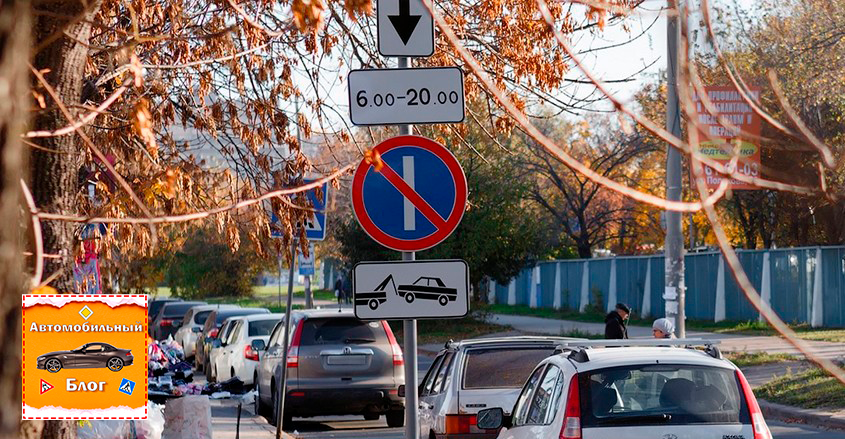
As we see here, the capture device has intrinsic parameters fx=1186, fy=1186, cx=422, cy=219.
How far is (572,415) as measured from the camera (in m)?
6.91

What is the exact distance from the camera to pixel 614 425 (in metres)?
6.86

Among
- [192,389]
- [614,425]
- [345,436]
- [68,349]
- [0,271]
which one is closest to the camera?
[0,271]

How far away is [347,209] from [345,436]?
38.4 m

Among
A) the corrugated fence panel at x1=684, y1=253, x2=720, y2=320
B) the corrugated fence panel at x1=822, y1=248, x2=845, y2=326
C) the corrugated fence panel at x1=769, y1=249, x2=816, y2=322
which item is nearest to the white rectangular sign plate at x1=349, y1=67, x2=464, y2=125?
the corrugated fence panel at x1=822, y1=248, x2=845, y2=326

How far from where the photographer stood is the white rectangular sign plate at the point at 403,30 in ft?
24.3

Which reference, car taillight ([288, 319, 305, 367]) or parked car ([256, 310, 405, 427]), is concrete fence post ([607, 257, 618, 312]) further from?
car taillight ([288, 319, 305, 367])

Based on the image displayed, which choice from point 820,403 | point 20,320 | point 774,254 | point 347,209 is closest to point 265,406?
point 820,403

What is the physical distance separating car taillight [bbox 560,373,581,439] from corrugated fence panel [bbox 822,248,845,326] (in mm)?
27510

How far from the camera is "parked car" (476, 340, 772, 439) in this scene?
6824mm

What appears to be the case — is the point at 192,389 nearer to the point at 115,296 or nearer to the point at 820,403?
the point at 115,296

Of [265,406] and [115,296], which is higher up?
[115,296]

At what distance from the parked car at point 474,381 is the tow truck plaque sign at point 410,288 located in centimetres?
337

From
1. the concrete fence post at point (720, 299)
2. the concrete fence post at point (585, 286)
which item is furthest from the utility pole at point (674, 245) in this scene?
the concrete fence post at point (585, 286)

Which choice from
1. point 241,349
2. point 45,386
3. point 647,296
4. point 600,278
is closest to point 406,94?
point 45,386
